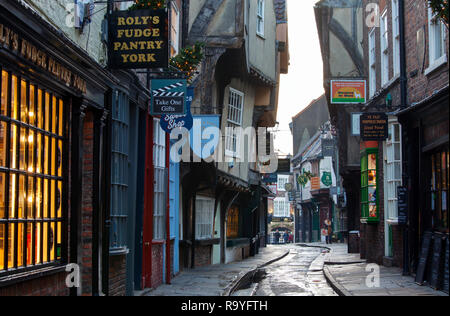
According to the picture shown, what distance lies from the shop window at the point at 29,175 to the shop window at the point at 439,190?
22.9 ft

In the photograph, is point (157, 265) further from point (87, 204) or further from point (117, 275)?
point (87, 204)

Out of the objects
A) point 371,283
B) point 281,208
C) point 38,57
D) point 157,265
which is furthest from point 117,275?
point 281,208

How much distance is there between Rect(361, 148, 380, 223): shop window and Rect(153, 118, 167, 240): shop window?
7.12 metres

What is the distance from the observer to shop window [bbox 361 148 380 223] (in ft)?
66.0

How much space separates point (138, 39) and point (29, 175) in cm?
368

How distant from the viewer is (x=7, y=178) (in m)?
8.10

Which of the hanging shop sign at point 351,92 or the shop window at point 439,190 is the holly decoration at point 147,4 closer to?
the shop window at point 439,190

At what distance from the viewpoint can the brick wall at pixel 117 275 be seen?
12.2 meters

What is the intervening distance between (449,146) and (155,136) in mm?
6321

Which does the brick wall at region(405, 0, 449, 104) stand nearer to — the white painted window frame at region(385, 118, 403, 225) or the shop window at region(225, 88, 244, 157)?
the white painted window frame at region(385, 118, 403, 225)

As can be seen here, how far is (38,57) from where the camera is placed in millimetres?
8680

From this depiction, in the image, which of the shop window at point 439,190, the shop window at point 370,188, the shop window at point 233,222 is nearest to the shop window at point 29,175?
the shop window at point 439,190

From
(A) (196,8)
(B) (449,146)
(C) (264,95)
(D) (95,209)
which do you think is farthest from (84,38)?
(C) (264,95)

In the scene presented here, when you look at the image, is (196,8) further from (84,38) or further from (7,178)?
(7,178)
